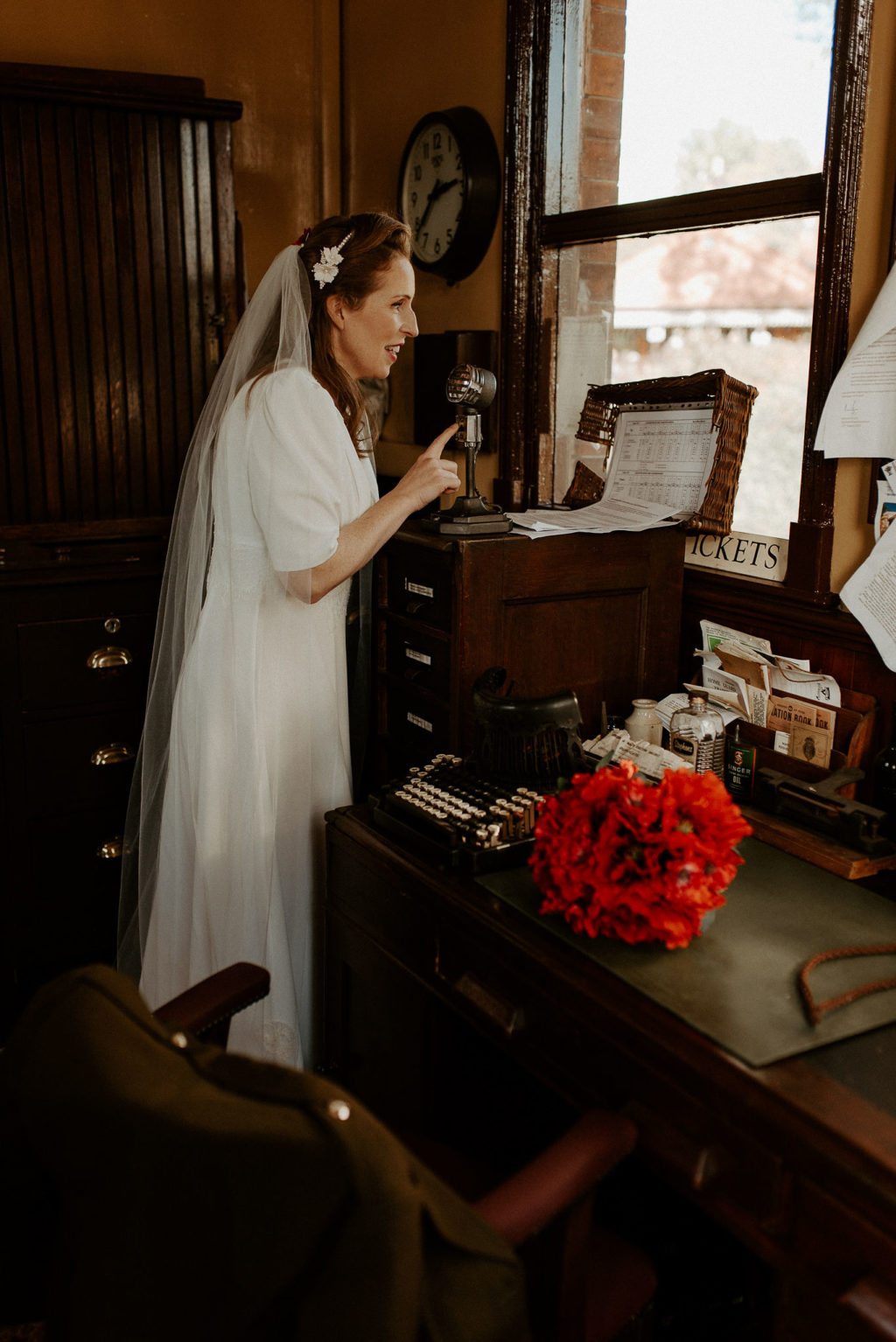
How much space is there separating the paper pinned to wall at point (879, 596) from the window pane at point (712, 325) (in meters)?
0.23

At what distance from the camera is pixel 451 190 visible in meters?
2.90

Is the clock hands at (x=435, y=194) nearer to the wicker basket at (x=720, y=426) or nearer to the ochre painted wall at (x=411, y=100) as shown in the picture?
the ochre painted wall at (x=411, y=100)

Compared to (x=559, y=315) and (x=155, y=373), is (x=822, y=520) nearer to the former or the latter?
(x=559, y=315)

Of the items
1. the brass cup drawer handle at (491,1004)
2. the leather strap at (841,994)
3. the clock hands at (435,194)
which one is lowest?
the brass cup drawer handle at (491,1004)

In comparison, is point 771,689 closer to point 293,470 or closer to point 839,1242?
point 293,470

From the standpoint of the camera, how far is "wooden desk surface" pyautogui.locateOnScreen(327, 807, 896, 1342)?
110 centimetres

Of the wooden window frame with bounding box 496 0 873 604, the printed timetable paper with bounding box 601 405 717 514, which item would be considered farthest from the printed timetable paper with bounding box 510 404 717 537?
the wooden window frame with bounding box 496 0 873 604

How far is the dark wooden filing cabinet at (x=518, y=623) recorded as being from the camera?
6.98 ft

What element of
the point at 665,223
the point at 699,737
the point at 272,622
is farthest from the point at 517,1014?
the point at 665,223

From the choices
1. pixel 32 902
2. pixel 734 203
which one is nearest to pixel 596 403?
pixel 734 203

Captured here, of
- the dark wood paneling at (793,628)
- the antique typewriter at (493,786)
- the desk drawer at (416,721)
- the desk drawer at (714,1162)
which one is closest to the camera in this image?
the desk drawer at (714,1162)

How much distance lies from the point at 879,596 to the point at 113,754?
192cm

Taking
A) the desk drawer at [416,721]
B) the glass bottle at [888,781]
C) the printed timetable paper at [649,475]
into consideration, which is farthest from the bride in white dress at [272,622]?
the glass bottle at [888,781]

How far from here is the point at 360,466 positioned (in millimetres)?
2355
